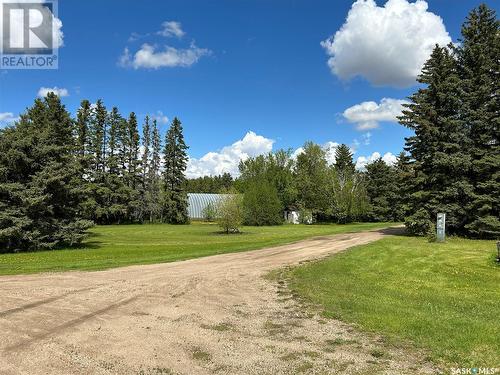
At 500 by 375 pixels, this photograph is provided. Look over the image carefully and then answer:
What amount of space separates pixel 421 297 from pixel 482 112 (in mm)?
27170

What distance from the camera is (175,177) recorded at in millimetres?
80938

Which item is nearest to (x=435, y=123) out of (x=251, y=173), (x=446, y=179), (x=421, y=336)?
(x=446, y=179)

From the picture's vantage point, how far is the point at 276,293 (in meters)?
11.9

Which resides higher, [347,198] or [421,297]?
[347,198]

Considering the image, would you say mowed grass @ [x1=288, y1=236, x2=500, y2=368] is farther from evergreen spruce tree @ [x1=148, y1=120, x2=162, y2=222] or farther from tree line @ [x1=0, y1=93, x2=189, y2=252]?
evergreen spruce tree @ [x1=148, y1=120, x2=162, y2=222]

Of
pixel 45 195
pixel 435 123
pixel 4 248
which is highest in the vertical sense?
pixel 435 123

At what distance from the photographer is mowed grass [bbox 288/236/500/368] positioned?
7.02m

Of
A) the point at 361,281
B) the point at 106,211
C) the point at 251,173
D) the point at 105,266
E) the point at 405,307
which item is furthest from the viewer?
the point at 251,173

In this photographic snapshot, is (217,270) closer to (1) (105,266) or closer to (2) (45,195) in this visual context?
(1) (105,266)

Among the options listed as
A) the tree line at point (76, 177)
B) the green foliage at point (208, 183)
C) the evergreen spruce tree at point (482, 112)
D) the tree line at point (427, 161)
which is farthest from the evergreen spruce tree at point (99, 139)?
the green foliage at point (208, 183)

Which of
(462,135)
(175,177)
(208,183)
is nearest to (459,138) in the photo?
(462,135)

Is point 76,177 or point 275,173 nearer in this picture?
point 76,177

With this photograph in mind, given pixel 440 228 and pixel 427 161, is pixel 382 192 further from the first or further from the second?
pixel 440 228

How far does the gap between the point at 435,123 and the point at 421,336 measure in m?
32.0
